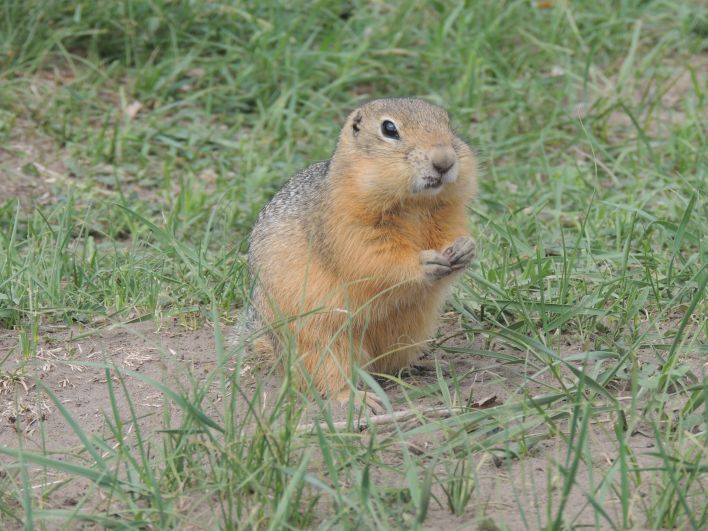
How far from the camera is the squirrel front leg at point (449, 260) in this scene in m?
3.87

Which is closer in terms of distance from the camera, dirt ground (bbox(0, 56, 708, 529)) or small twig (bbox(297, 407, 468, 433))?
dirt ground (bbox(0, 56, 708, 529))

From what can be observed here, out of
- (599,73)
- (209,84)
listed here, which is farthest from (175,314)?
(599,73)

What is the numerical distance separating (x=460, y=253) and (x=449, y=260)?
1.8 inches

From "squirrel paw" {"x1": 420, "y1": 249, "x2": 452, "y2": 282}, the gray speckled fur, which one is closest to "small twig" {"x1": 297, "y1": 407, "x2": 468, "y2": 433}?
"squirrel paw" {"x1": 420, "y1": 249, "x2": 452, "y2": 282}

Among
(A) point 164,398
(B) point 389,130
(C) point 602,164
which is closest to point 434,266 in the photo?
(B) point 389,130

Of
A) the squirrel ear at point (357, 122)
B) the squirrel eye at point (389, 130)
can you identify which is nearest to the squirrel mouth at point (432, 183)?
the squirrel eye at point (389, 130)

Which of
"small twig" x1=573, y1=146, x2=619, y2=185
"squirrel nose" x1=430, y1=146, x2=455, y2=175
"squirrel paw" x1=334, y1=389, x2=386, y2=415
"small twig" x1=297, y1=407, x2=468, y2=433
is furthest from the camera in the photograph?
"small twig" x1=573, y1=146, x2=619, y2=185

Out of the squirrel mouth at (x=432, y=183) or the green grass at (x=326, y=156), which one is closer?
the green grass at (x=326, y=156)

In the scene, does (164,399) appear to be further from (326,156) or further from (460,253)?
(326,156)

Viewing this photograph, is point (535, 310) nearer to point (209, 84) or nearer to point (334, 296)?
point (334, 296)

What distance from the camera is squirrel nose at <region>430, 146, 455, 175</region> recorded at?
3744 mm

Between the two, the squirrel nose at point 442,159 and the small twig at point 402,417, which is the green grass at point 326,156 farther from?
the squirrel nose at point 442,159

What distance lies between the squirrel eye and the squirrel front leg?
40cm

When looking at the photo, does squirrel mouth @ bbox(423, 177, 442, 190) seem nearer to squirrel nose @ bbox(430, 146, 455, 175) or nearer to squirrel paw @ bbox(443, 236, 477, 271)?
squirrel nose @ bbox(430, 146, 455, 175)
